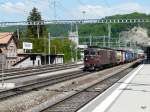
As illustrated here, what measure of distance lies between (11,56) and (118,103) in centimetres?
8316

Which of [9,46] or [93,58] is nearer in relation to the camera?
[93,58]

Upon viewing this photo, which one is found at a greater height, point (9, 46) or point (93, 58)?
point (9, 46)

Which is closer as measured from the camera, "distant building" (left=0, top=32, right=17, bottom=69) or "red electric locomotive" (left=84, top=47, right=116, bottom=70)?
"red electric locomotive" (left=84, top=47, right=116, bottom=70)

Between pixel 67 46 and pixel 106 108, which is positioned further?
pixel 67 46

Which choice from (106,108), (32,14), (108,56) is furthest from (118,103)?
(32,14)

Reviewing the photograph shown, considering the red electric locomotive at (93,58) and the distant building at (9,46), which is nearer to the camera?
the red electric locomotive at (93,58)

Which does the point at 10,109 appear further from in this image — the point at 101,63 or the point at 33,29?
the point at 33,29

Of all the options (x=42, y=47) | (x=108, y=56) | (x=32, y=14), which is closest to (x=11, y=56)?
(x=42, y=47)

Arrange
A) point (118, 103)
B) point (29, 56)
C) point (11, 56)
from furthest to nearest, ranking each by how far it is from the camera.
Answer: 1. point (11, 56)
2. point (29, 56)
3. point (118, 103)

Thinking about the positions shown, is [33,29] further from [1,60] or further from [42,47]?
[1,60]

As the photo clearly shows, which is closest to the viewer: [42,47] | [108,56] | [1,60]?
[1,60]

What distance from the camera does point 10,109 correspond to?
16.9 meters

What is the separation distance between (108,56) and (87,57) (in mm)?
7537

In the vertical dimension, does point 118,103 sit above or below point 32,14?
below
